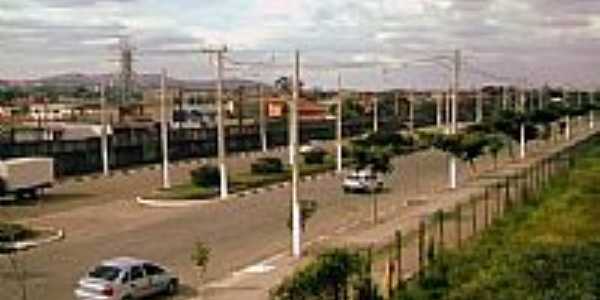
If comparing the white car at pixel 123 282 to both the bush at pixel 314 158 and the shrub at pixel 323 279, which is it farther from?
the bush at pixel 314 158

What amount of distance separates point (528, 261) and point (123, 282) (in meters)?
10.0

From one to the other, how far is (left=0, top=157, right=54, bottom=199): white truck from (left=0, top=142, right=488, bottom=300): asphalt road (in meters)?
1.90

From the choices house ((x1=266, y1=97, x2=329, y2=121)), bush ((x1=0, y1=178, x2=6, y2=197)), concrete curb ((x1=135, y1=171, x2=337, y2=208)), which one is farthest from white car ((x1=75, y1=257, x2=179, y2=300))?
house ((x1=266, y1=97, x2=329, y2=121))

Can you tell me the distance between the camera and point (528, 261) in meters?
20.6

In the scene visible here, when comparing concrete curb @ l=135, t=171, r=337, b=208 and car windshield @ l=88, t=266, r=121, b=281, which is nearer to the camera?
car windshield @ l=88, t=266, r=121, b=281

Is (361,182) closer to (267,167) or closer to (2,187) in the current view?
(267,167)

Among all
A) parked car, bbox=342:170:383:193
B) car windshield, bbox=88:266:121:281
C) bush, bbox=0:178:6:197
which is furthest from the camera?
parked car, bbox=342:170:383:193

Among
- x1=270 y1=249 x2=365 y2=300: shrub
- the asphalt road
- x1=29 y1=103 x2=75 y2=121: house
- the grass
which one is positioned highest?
x1=29 y1=103 x2=75 y2=121: house

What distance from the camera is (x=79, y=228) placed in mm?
40844

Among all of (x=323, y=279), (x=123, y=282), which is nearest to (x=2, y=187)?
(x=123, y=282)

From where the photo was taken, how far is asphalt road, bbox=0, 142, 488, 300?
3064cm

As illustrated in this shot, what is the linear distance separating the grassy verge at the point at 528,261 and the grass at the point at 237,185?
660 inches

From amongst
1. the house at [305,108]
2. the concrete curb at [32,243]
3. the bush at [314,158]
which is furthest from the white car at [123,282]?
the house at [305,108]

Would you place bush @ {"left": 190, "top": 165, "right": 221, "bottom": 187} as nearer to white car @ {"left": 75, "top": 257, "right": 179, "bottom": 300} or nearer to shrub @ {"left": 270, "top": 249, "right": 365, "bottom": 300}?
white car @ {"left": 75, "top": 257, "right": 179, "bottom": 300}
